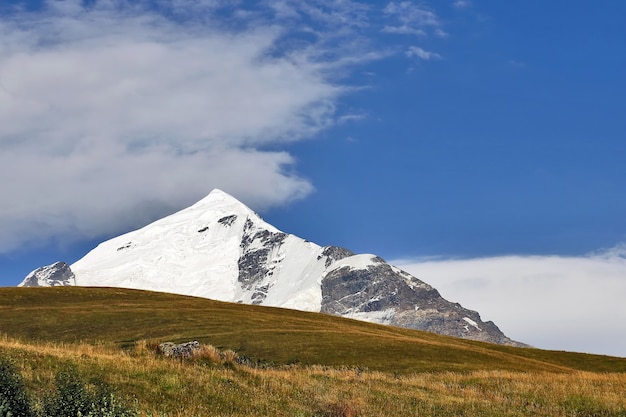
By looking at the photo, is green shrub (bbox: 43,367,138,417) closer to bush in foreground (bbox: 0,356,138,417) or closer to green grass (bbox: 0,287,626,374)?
bush in foreground (bbox: 0,356,138,417)

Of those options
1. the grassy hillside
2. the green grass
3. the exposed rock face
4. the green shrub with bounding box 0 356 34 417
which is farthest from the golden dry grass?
the green grass

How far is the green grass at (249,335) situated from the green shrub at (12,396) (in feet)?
96.9

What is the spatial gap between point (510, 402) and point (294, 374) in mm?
10444

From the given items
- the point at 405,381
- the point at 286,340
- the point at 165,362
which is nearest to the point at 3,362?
the point at 165,362

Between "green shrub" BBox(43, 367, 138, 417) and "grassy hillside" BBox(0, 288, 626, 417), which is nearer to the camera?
"green shrub" BBox(43, 367, 138, 417)

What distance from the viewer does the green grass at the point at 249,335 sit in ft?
171

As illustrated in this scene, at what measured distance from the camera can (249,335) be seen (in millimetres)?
57844

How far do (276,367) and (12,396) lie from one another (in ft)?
87.8

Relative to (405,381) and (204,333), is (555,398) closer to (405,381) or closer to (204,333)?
(405,381)

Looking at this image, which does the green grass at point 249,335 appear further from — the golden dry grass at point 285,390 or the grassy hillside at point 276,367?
the golden dry grass at point 285,390

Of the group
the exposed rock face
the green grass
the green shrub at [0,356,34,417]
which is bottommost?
the green shrub at [0,356,34,417]

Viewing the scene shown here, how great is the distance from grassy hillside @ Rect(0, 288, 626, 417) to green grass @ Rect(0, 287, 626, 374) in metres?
0.11

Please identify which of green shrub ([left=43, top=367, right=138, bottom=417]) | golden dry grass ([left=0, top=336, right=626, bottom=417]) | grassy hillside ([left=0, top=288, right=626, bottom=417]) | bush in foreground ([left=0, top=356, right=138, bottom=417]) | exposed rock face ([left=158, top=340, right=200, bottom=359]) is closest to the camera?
bush in foreground ([left=0, top=356, right=138, bottom=417])

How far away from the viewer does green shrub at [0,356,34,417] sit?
1722 cm
